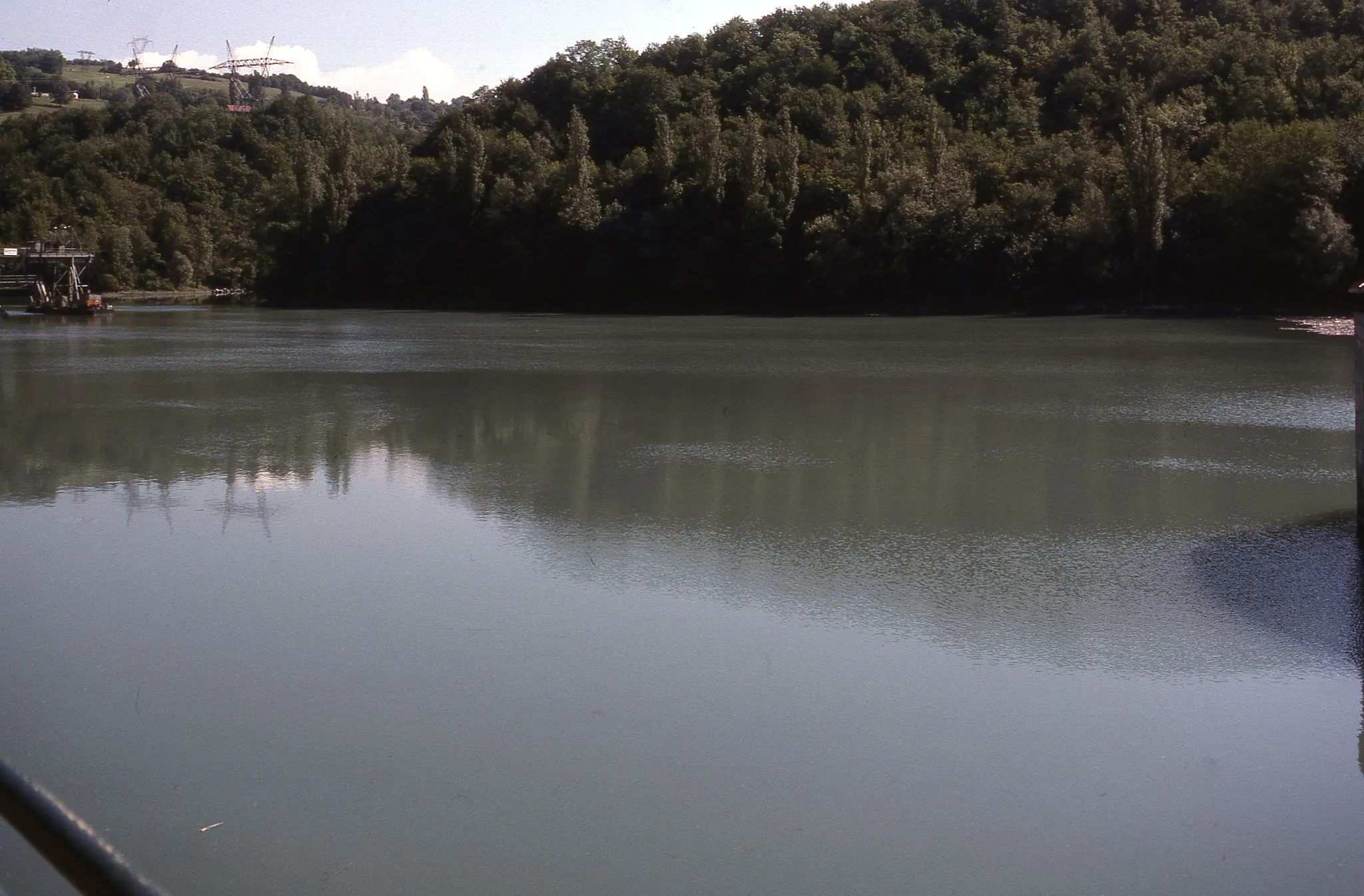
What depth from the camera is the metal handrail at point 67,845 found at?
1172 mm

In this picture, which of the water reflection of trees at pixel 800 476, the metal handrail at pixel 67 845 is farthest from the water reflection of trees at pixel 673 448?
the metal handrail at pixel 67 845

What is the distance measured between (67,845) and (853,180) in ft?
179

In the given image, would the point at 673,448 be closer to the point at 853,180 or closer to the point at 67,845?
the point at 67,845

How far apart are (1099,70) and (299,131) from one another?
213 feet

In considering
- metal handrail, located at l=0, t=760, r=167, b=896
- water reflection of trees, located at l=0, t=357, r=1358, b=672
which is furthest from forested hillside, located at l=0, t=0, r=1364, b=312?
metal handrail, located at l=0, t=760, r=167, b=896

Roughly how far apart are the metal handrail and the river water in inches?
103

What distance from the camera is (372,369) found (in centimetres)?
2128

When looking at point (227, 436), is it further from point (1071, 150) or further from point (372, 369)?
point (1071, 150)

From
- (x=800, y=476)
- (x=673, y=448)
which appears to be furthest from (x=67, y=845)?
(x=673, y=448)

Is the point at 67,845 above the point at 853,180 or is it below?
below

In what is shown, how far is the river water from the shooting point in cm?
402

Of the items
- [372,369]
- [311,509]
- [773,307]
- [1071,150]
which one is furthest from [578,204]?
[311,509]

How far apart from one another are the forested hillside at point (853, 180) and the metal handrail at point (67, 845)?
44446 mm

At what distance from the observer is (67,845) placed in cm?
124
